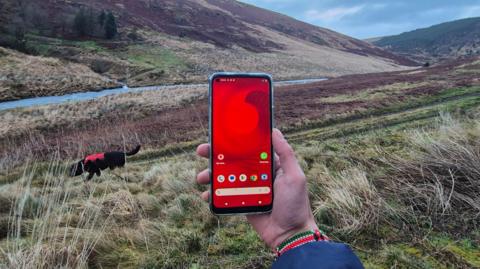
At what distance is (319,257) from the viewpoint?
153 centimetres

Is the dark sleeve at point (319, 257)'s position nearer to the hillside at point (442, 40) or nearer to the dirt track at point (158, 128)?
the dirt track at point (158, 128)

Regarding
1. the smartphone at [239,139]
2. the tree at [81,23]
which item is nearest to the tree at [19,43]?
the tree at [81,23]

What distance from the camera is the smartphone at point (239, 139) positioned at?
2.32 m

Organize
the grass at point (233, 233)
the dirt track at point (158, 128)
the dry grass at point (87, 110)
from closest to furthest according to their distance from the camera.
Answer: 1. the grass at point (233, 233)
2. the dirt track at point (158, 128)
3. the dry grass at point (87, 110)

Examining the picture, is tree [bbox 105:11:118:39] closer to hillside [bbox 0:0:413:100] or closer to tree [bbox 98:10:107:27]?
tree [bbox 98:10:107:27]

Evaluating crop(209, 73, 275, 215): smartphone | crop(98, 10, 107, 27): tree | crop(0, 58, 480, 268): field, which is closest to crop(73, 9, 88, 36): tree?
crop(98, 10, 107, 27): tree

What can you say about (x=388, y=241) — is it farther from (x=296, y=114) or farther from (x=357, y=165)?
(x=296, y=114)

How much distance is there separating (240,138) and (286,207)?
0.58 metres

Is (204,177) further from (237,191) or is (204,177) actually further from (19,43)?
(19,43)

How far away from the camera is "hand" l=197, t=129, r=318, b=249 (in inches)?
80.3

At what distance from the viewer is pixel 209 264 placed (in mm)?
3023

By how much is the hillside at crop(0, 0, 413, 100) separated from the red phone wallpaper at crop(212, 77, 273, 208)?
35407 mm

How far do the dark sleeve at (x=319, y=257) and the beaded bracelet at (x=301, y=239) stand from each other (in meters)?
0.21

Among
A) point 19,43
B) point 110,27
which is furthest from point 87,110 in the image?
point 110,27
